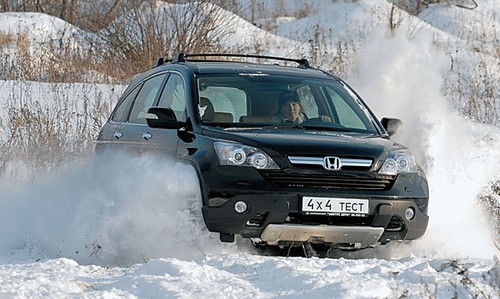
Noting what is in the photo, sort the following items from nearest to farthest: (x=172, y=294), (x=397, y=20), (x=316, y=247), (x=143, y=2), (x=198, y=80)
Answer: (x=172, y=294) < (x=316, y=247) < (x=198, y=80) < (x=143, y=2) < (x=397, y=20)

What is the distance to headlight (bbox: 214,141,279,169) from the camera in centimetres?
742

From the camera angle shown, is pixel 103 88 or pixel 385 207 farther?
pixel 103 88

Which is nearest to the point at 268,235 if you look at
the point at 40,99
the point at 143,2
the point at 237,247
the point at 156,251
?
the point at 237,247

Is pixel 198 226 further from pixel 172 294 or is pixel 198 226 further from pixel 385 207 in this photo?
pixel 172 294

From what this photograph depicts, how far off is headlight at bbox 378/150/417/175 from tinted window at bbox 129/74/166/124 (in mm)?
2262

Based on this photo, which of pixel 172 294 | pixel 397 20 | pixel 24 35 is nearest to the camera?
pixel 172 294

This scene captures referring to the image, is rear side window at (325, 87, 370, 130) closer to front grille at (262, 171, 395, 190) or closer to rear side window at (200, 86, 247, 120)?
rear side window at (200, 86, 247, 120)

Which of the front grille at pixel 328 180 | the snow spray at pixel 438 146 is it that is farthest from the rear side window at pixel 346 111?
the front grille at pixel 328 180

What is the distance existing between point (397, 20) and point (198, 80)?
731 inches

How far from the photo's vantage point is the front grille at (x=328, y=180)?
7398 millimetres

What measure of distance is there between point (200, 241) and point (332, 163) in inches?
41.0

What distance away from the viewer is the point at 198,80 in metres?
8.65

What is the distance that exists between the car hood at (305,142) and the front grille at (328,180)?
0.14 metres

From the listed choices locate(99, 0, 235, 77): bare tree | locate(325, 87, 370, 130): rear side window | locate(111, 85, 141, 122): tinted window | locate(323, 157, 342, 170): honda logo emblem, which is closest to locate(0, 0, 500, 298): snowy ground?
locate(111, 85, 141, 122): tinted window
